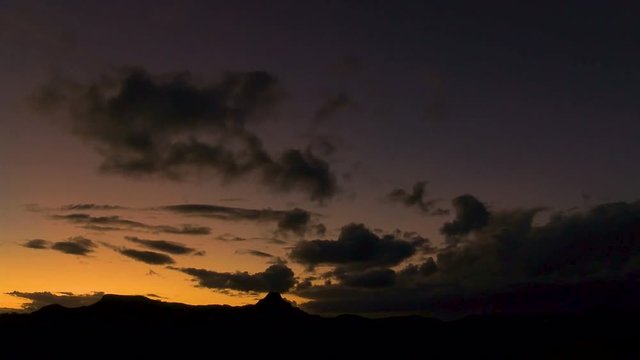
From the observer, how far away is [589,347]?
18662 cm

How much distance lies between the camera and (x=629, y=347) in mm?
177875

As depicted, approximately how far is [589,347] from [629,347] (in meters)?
11.4

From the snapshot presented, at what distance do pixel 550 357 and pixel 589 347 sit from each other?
36.7 feet

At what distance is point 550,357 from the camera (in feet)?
611

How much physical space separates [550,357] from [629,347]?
66.6 ft
